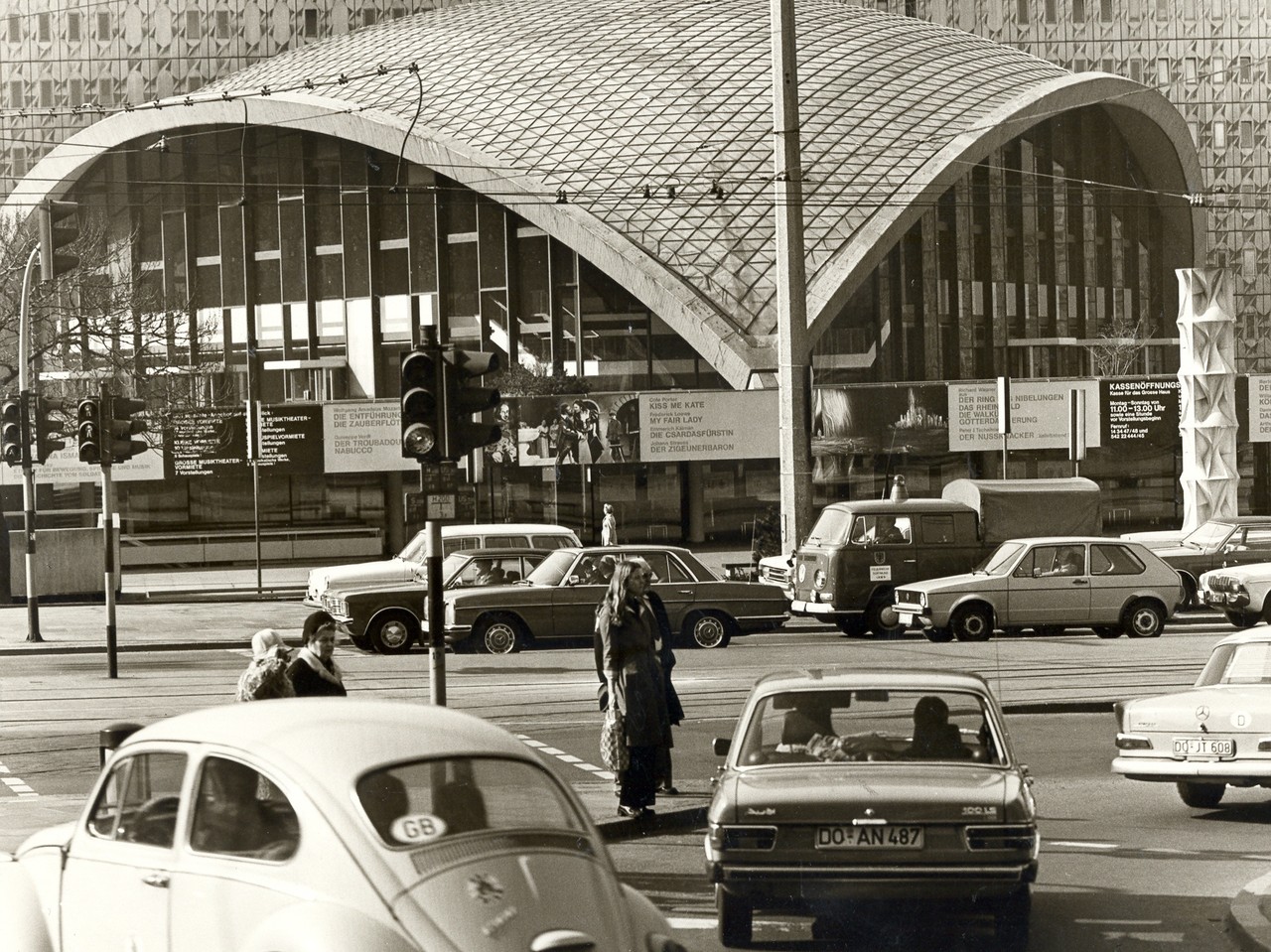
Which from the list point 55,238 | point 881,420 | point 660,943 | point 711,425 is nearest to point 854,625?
point 55,238

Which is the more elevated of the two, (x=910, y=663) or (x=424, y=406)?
(x=424, y=406)

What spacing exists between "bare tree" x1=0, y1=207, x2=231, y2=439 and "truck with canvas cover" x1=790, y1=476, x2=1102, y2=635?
47.8ft

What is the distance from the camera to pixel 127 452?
780 inches

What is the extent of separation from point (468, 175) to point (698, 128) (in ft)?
23.8

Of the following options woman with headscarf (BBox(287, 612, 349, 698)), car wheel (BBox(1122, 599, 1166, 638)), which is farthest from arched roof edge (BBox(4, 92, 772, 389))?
woman with headscarf (BBox(287, 612, 349, 698))

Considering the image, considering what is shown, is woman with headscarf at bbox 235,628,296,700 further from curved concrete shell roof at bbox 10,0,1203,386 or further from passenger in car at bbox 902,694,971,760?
curved concrete shell roof at bbox 10,0,1203,386

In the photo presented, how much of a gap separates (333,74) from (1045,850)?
53.5m

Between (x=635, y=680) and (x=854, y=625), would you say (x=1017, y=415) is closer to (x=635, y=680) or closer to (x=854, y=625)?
(x=854, y=625)

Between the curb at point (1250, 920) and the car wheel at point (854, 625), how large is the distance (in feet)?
52.4

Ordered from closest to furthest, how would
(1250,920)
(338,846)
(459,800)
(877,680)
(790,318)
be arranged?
(338,846)
(459,800)
(1250,920)
(877,680)
(790,318)

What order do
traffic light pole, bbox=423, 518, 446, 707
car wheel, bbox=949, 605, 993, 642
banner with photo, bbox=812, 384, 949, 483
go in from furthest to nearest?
banner with photo, bbox=812, 384, 949, 483 < car wheel, bbox=949, 605, 993, 642 < traffic light pole, bbox=423, 518, 446, 707

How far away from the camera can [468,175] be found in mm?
51406

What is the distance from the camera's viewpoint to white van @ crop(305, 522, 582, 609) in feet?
78.3

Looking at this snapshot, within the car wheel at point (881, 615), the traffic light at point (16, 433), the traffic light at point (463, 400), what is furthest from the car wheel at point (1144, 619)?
the traffic light at point (16, 433)
